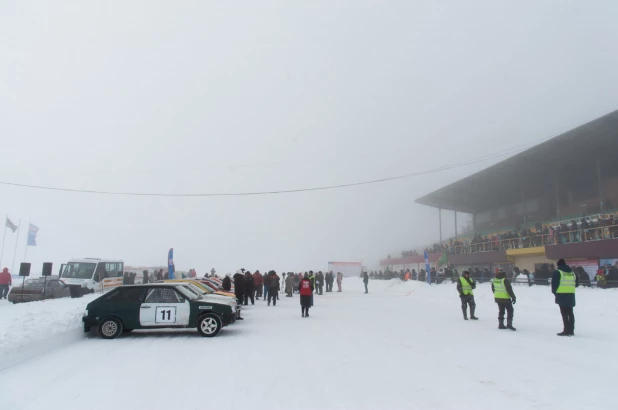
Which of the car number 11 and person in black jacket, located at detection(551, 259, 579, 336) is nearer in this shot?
person in black jacket, located at detection(551, 259, 579, 336)

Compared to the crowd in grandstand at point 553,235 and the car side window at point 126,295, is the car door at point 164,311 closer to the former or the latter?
the car side window at point 126,295

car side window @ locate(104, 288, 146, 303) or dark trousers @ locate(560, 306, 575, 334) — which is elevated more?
car side window @ locate(104, 288, 146, 303)

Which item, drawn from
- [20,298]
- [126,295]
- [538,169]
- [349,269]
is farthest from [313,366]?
[349,269]

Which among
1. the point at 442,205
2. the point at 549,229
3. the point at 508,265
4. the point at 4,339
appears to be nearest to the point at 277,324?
the point at 4,339

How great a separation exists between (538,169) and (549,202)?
18.1ft

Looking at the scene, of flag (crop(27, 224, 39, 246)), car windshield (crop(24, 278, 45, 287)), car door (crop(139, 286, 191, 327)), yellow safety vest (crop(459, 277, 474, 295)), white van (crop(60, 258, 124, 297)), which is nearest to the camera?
car door (crop(139, 286, 191, 327))

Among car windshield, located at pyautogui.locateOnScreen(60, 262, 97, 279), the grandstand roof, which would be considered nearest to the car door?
car windshield, located at pyautogui.locateOnScreen(60, 262, 97, 279)

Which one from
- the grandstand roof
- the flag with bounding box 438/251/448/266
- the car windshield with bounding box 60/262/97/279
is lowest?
the car windshield with bounding box 60/262/97/279

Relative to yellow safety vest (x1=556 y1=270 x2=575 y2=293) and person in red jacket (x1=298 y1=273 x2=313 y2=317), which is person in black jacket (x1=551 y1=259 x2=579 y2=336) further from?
person in red jacket (x1=298 y1=273 x2=313 y2=317)

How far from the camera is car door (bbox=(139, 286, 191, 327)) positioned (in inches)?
452

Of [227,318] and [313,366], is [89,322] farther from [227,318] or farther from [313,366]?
[313,366]

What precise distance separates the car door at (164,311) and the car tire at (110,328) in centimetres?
57

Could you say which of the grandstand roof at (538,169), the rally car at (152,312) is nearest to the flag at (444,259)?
the grandstand roof at (538,169)

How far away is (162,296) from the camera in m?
11.7
